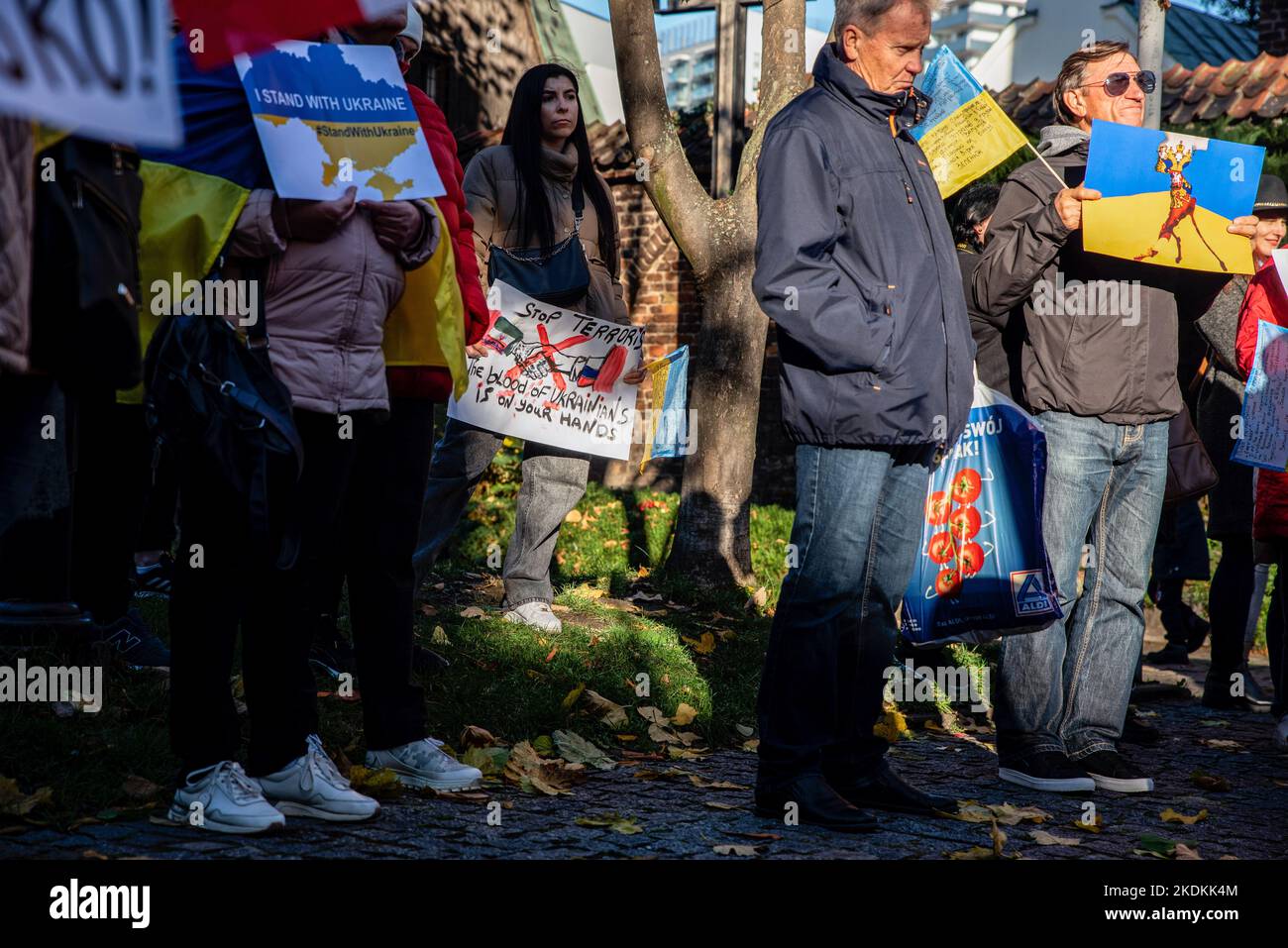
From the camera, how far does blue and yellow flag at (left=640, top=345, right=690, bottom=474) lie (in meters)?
6.29

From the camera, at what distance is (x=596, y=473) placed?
41.6ft

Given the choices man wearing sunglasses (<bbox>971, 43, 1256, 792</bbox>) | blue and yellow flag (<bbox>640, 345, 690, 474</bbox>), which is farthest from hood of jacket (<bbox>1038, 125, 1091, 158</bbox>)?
blue and yellow flag (<bbox>640, 345, 690, 474</bbox>)

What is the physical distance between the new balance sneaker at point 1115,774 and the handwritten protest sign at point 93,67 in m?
3.31

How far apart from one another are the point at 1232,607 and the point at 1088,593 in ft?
6.54

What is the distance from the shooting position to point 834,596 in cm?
363

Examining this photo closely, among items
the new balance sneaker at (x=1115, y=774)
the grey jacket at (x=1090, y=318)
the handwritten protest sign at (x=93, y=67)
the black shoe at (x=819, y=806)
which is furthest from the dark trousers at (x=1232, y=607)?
the handwritten protest sign at (x=93, y=67)

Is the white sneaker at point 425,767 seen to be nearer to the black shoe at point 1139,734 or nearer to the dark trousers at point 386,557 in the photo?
the dark trousers at point 386,557

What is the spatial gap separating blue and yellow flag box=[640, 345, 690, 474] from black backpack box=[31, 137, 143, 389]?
374 centimetres

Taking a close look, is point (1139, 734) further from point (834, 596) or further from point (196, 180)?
point (196, 180)

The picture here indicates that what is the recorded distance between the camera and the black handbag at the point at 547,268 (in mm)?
5648

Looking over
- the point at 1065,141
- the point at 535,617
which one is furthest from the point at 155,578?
the point at 1065,141

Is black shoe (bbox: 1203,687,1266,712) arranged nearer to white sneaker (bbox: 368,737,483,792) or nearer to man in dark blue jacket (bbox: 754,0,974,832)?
man in dark blue jacket (bbox: 754,0,974,832)

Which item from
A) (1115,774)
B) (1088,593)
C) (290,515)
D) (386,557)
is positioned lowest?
(1115,774)
